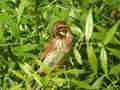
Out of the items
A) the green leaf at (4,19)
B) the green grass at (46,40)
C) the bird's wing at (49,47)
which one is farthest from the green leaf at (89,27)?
the green leaf at (4,19)

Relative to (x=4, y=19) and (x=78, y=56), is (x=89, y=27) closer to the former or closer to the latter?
(x=78, y=56)

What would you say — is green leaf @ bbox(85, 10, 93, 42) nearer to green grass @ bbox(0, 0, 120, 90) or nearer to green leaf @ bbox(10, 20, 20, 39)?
green grass @ bbox(0, 0, 120, 90)

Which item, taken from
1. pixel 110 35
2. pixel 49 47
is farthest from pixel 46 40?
pixel 110 35

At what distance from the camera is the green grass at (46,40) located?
1.75 feet

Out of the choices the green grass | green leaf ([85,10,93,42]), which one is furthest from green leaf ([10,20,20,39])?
green leaf ([85,10,93,42])

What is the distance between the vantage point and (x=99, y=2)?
66cm

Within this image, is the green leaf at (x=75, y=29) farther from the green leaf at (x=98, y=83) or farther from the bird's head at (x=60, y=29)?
the green leaf at (x=98, y=83)

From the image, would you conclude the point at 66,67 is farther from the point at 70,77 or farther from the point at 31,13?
the point at 31,13

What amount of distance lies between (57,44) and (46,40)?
71 mm

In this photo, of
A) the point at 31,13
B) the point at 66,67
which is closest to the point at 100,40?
the point at 66,67

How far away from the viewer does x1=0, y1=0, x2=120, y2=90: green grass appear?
53 centimetres

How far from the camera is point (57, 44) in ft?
2.00

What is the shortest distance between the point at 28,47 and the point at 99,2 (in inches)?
12.5

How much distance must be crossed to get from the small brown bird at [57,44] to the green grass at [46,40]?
20mm
